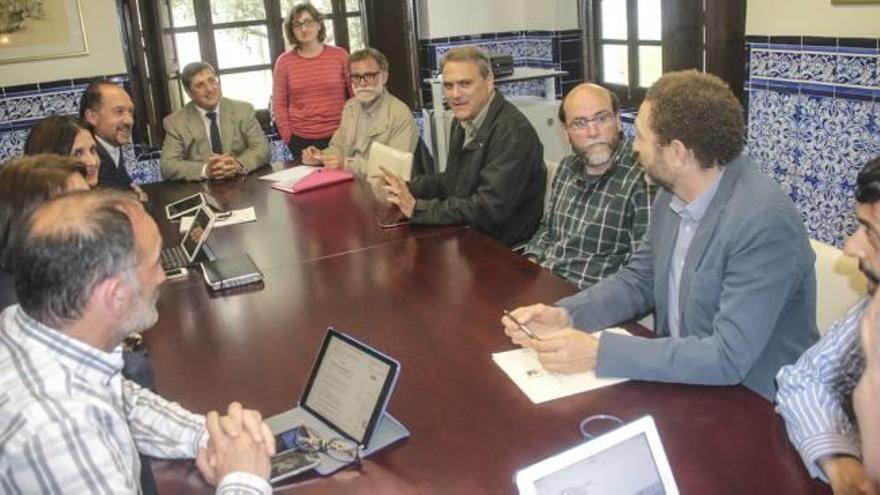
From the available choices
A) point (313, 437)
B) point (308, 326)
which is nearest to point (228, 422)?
point (313, 437)

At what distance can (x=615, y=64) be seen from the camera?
5.34m

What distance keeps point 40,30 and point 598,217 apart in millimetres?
3767

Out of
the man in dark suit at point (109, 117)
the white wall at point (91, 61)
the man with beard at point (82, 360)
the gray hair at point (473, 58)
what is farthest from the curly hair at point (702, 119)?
the white wall at point (91, 61)

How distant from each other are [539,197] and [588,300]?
117 centimetres

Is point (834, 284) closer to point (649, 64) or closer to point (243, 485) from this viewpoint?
point (243, 485)

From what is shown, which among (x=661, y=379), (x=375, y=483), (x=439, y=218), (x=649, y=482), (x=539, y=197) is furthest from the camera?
(x=539, y=197)

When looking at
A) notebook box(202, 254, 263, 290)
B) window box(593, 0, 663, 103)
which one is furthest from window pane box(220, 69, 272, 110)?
notebook box(202, 254, 263, 290)

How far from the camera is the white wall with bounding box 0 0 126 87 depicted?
487cm

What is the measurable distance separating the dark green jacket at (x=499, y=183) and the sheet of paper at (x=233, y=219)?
702 mm

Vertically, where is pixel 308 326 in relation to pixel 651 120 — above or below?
below

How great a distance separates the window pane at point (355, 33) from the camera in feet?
18.8

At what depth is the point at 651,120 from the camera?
185 cm

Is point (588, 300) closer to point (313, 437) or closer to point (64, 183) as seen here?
point (313, 437)

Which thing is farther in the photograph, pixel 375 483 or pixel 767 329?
pixel 767 329
